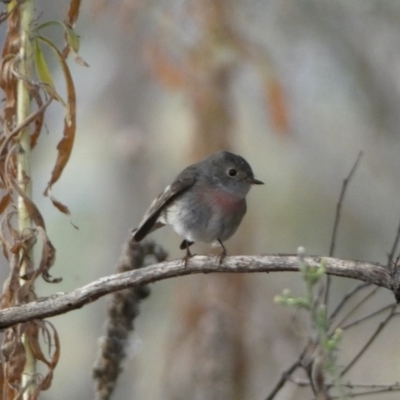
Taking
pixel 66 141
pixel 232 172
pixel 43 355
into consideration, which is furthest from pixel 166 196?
pixel 43 355

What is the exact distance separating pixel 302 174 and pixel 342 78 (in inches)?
82.6

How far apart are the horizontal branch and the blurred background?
5.71 feet

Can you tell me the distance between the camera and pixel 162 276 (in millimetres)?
2107

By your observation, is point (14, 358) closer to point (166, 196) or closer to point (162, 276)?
point (162, 276)

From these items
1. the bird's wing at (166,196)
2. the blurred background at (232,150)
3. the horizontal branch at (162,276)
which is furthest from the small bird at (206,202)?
the horizontal branch at (162,276)

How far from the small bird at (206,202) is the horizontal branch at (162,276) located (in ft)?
4.14

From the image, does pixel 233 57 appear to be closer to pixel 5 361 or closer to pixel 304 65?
pixel 304 65

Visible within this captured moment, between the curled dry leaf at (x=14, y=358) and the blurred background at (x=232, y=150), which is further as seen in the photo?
the blurred background at (x=232, y=150)

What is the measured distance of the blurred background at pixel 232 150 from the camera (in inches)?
200

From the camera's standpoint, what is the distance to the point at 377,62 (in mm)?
5336

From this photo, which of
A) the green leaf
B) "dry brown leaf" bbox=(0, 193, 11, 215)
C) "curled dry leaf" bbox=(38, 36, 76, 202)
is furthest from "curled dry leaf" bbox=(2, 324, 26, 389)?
Result: the green leaf

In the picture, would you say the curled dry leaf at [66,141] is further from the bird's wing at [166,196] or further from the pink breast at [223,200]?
the pink breast at [223,200]

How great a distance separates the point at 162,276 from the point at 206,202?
1.49m

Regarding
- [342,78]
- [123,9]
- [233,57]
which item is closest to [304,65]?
[342,78]
